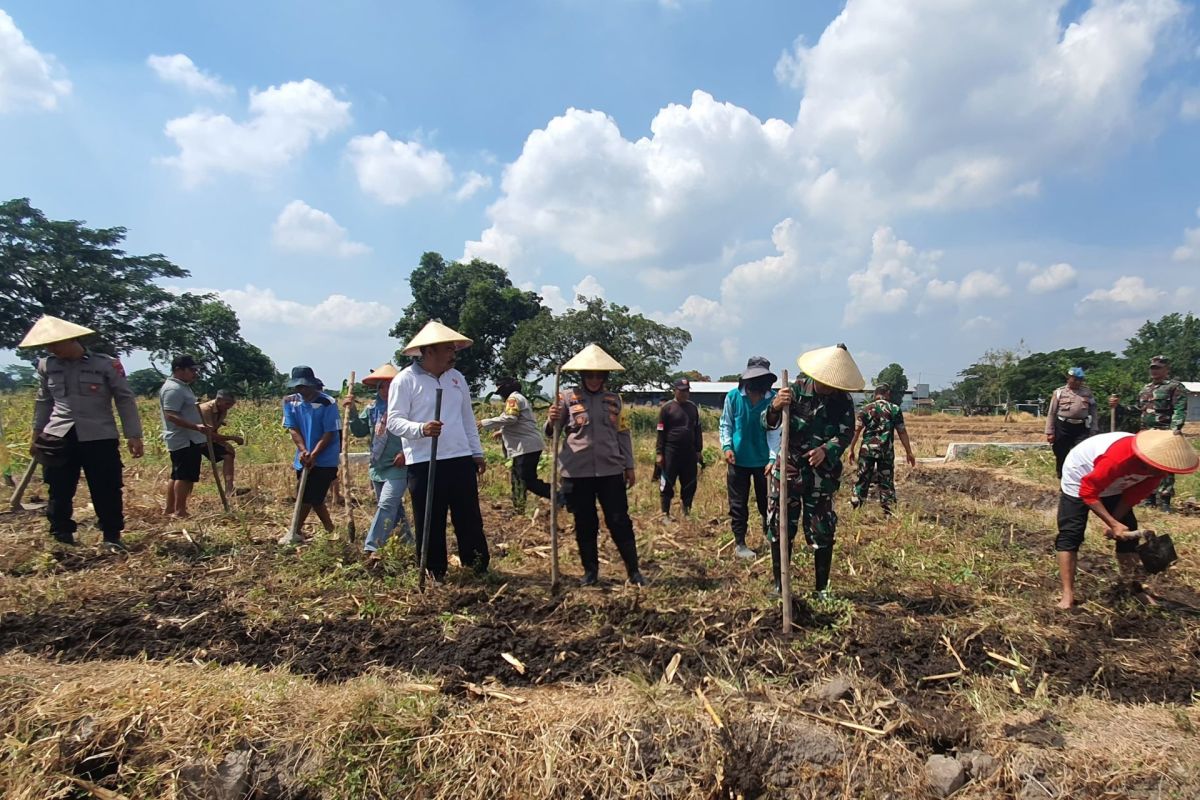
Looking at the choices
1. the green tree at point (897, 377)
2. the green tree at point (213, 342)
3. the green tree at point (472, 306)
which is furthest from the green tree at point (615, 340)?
the green tree at point (897, 377)

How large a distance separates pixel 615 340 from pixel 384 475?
19230 millimetres

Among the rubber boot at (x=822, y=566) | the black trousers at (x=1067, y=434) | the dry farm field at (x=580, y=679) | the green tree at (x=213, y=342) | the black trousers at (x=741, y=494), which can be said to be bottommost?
the dry farm field at (x=580, y=679)

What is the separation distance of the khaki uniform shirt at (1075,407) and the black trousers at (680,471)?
14.9 ft

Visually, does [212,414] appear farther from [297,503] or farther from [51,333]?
[297,503]

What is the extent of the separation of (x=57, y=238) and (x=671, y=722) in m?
39.7

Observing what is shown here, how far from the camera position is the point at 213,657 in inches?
129

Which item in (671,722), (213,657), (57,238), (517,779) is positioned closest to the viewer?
(517,779)

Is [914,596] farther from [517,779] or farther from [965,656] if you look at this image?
[517,779]

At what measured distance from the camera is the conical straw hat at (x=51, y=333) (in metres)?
4.55

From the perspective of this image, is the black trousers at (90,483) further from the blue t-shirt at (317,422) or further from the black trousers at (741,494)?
the black trousers at (741,494)

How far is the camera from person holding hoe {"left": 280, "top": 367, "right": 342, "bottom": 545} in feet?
17.2

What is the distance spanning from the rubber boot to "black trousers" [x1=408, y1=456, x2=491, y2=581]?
2331 millimetres

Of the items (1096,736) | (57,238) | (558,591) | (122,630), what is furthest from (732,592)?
(57,238)

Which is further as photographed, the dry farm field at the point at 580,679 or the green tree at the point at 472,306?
the green tree at the point at 472,306
